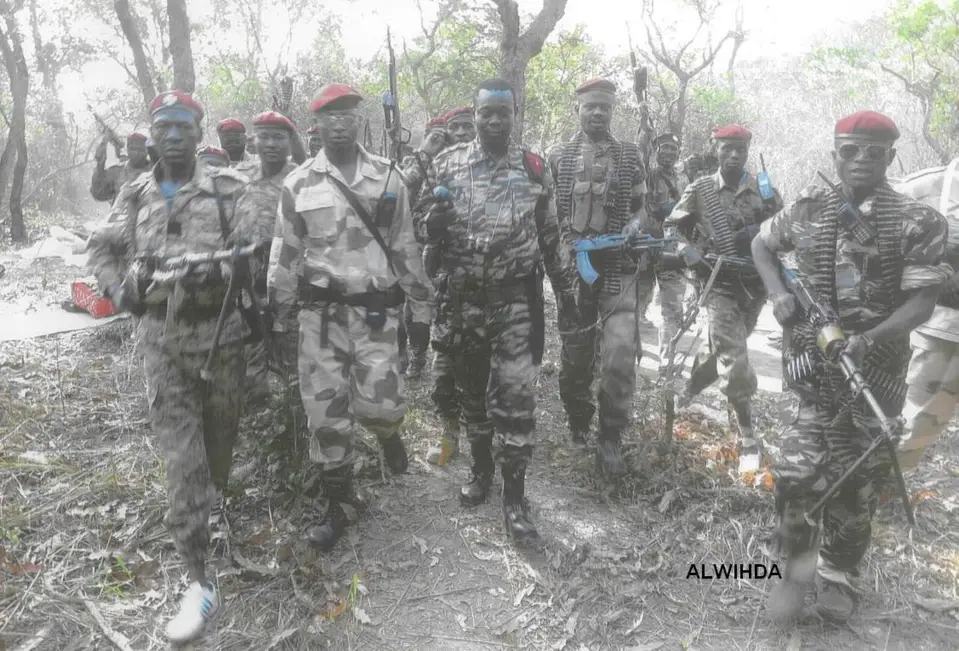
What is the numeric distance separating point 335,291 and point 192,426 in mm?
973

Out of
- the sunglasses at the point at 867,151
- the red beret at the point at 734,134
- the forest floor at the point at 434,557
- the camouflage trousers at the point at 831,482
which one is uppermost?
the red beret at the point at 734,134

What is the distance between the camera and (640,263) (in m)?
4.89

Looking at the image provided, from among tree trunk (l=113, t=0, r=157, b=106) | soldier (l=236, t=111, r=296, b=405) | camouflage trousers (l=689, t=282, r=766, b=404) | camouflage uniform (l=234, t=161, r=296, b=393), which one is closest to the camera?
camouflage uniform (l=234, t=161, r=296, b=393)

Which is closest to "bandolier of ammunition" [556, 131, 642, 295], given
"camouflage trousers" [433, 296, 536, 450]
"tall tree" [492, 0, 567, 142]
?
"camouflage trousers" [433, 296, 536, 450]

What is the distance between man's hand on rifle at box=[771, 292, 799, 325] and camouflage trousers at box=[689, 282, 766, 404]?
1.69 meters

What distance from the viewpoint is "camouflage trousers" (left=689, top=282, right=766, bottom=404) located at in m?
4.95

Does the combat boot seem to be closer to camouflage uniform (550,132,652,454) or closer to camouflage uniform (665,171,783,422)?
camouflage uniform (550,132,652,454)

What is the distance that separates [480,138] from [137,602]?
295cm

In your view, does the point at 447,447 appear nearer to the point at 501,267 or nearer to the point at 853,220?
the point at 501,267

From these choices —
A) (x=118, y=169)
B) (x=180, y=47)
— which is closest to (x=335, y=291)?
(x=118, y=169)

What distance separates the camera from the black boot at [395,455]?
174 inches

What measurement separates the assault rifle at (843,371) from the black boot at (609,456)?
1.43 meters

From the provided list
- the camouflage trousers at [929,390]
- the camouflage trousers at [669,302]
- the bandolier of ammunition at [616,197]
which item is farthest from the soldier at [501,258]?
the camouflage trousers at [669,302]

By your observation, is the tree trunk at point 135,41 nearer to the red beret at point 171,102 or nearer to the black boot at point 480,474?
the red beret at point 171,102
